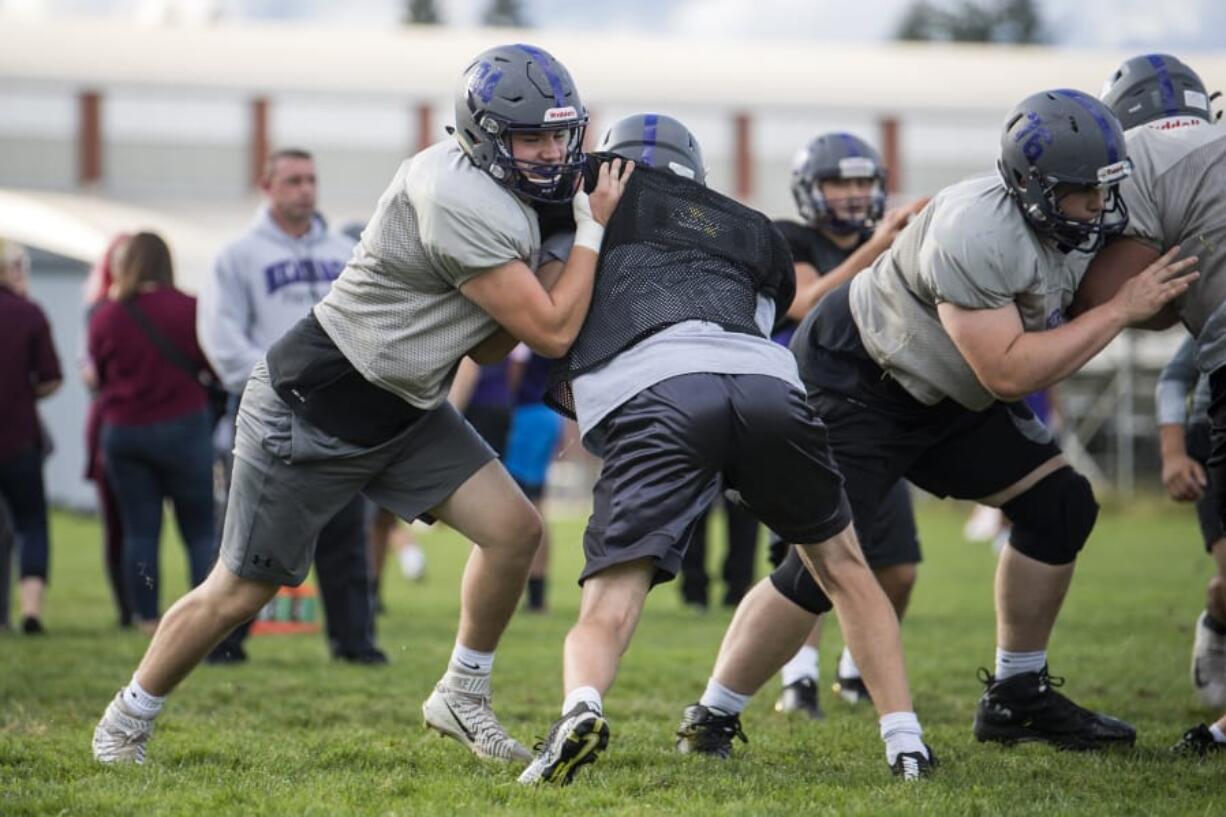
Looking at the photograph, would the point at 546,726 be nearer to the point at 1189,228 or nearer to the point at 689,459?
the point at 689,459

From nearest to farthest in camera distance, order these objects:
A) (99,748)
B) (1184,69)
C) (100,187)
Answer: (99,748) → (1184,69) → (100,187)

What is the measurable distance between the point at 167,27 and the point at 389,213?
2989 centimetres

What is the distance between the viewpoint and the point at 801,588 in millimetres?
5254

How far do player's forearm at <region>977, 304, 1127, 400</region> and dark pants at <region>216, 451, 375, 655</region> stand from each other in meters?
3.97

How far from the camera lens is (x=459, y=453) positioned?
5121 millimetres

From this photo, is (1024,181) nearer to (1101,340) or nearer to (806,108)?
(1101,340)

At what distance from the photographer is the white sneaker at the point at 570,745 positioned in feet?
13.8

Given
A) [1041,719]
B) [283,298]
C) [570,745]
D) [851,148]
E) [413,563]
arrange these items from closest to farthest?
[570,745] → [1041,719] → [851,148] → [283,298] → [413,563]

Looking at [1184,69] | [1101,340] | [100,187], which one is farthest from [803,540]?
[100,187]

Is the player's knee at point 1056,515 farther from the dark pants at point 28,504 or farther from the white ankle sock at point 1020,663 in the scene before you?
the dark pants at point 28,504

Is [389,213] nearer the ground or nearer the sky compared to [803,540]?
nearer the sky

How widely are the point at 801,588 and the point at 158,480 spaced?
4.62 m

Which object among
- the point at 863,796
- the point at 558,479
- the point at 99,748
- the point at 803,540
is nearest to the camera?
the point at 863,796

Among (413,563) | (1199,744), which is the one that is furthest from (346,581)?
(413,563)
